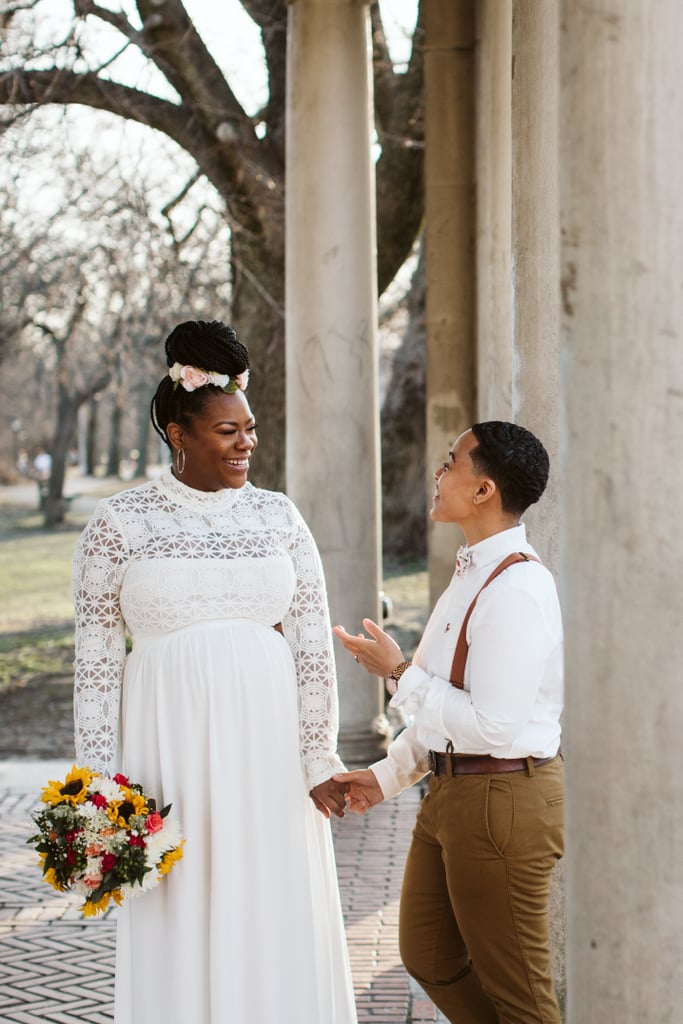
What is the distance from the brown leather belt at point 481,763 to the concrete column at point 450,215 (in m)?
6.02

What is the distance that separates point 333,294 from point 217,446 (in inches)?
190

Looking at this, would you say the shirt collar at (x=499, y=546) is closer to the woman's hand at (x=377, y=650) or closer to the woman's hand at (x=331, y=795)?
the woman's hand at (x=377, y=650)

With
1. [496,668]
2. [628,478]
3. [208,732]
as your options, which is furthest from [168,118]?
[628,478]

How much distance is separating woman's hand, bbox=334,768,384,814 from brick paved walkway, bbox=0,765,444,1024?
0.70 m

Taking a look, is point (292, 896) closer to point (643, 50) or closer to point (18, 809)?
point (643, 50)

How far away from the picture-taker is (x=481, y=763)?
141 inches

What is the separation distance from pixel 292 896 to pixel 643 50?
2.54 m

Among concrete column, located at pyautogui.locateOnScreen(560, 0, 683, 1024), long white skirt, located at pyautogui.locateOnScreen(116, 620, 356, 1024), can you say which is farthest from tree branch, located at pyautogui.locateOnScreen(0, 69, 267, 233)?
concrete column, located at pyautogui.locateOnScreen(560, 0, 683, 1024)

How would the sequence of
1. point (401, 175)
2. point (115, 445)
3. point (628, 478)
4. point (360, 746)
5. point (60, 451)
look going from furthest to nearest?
point (115, 445)
point (60, 451)
point (401, 175)
point (360, 746)
point (628, 478)

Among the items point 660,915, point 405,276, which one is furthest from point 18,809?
point 405,276

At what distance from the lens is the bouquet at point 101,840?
369 centimetres

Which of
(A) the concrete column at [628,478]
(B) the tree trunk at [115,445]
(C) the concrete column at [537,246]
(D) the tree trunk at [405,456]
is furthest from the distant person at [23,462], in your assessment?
(A) the concrete column at [628,478]

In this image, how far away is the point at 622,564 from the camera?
2.66 m

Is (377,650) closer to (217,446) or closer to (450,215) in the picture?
(217,446)
